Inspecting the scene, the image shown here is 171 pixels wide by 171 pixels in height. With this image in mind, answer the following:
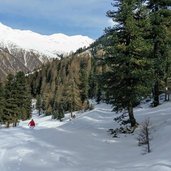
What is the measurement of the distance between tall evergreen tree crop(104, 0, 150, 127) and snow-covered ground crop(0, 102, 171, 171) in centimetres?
260

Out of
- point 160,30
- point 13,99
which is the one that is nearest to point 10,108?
point 13,99

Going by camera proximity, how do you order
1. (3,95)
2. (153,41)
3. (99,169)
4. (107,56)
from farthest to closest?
(3,95) < (153,41) < (107,56) < (99,169)

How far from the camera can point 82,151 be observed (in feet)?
75.9

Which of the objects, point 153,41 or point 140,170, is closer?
point 140,170

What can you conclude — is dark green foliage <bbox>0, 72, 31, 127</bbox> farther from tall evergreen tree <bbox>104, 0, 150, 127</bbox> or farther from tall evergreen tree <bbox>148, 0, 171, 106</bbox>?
tall evergreen tree <bbox>104, 0, 150, 127</bbox>

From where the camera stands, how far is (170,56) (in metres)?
37.5

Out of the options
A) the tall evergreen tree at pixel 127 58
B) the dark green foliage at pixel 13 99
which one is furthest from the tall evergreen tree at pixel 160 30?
the dark green foliage at pixel 13 99

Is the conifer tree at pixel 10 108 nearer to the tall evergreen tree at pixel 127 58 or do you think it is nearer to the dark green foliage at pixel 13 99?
the dark green foliage at pixel 13 99

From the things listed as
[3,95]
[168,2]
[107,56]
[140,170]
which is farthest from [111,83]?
[3,95]

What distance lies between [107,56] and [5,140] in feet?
31.7

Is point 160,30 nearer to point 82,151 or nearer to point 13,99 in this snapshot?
point 82,151

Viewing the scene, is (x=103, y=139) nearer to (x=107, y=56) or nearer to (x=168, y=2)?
(x=107, y=56)

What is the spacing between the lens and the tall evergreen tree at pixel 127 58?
28.4 m

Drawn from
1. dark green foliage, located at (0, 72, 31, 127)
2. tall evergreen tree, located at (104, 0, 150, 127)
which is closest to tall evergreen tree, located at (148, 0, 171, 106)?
tall evergreen tree, located at (104, 0, 150, 127)
